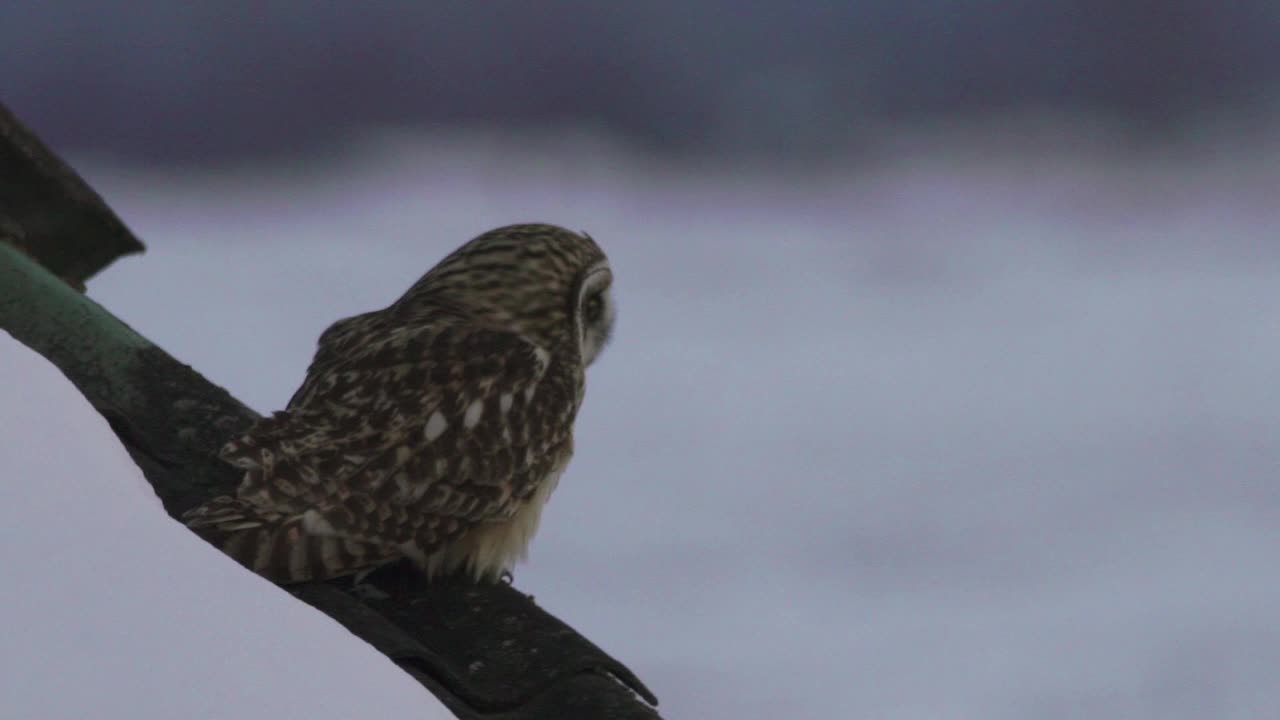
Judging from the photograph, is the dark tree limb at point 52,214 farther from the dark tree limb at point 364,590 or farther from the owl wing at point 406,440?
the owl wing at point 406,440

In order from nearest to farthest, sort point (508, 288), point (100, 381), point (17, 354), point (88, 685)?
point (88, 685)
point (17, 354)
point (100, 381)
point (508, 288)

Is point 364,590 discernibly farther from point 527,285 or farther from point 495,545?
point 527,285

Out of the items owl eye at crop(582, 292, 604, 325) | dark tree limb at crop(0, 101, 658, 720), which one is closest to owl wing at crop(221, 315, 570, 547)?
dark tree limb at crop(0, 101, 658, 720)

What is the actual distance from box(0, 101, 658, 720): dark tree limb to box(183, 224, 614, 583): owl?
11 cm

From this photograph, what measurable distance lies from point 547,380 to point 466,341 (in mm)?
204

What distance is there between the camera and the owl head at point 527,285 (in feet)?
15.1

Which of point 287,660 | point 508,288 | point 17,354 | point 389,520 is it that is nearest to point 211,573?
point 287,660

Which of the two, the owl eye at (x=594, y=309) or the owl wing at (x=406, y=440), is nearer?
the owl wing at (x=406, y=440)

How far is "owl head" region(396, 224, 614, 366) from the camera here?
4.60m

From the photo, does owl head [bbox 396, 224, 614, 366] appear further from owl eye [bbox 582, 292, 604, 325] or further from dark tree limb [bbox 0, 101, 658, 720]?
dark tree limb [bbox 0, 101, 658, 720]

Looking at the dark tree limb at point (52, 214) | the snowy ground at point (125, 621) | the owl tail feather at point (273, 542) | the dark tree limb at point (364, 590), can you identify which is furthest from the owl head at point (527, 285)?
the snowy ground at point (125, 621)

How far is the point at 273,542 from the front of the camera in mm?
3678

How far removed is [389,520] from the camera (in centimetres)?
388

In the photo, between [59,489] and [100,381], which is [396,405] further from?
[59,489]
